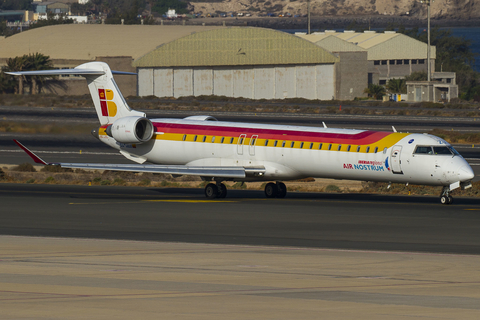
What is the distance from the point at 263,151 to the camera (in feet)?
106

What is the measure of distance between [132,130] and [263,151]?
6271 mm

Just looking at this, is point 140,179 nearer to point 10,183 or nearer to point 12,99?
point 10,183

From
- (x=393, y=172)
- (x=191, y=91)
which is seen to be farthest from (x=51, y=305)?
(x=191, y=91)

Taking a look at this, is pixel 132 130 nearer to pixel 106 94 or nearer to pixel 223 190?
pixel 106 94

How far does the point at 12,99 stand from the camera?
65812mm

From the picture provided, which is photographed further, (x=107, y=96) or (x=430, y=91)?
(x=430, y=91)

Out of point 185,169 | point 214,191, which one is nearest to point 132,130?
point 185,169

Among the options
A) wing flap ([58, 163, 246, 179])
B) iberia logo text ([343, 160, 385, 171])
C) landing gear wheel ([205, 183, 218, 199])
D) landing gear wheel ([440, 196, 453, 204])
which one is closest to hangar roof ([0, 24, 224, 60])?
landing gear wheel ([205, 183, 218, 199])

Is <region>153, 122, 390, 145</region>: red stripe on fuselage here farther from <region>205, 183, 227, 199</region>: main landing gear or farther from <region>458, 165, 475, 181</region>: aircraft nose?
<region>458, 165, 475, 181</region>: aircraft nose

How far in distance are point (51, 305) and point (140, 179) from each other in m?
31.8

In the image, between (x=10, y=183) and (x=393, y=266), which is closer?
(x=393, y=266)

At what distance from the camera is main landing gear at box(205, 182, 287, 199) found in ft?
108

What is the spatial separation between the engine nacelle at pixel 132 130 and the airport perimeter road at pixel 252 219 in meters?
2.53

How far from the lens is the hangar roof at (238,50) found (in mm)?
102875
